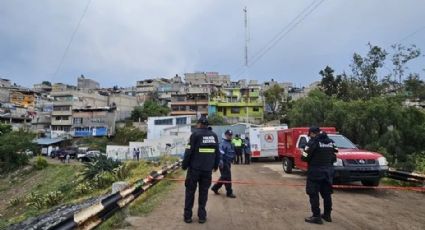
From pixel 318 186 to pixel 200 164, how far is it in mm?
2434

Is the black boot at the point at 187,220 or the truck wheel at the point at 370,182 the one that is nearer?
the black boot at the point at 187,220

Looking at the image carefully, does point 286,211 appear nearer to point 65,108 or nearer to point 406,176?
point 406,176

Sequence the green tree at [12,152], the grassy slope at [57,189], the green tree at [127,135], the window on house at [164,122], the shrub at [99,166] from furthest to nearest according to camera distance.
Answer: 1. the green tree at [127,135]
2. the window on house at [164,122]
3. the green tree at [12,152]
4. the shrub at [99,166]
5. the grassy slope at [57,189]

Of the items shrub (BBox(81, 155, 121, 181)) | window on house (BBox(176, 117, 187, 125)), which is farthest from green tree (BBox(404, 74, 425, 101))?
window on house (BBox(176, 117, 187, 125))

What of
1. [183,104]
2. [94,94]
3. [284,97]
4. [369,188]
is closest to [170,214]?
[369,188]

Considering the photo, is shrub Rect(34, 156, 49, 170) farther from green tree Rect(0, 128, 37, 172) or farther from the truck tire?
the truck tire

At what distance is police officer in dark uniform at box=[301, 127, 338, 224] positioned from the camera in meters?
8.63

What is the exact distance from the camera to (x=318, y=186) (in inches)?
344

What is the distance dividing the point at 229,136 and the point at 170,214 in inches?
163

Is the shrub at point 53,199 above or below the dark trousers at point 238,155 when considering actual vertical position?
below

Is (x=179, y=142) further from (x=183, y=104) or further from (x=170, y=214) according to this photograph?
(x=183, y=104)

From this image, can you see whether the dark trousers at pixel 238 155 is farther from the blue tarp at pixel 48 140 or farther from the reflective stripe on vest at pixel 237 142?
the blue tarp at pixel 48 140

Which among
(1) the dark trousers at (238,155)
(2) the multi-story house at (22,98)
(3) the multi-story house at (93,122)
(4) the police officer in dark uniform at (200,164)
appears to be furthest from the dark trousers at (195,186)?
(2) the multi-story house at (22,98)

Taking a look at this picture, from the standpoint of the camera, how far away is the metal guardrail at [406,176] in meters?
14.2
